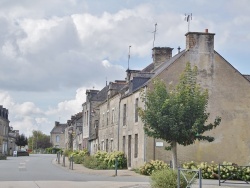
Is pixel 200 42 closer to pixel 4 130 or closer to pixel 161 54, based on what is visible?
pixel 161 54

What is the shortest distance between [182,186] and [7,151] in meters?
78.9

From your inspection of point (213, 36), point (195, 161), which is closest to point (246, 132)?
point (195, 161)

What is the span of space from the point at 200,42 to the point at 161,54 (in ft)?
22.6

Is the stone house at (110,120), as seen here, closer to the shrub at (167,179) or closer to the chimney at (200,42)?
the chimney at (200,42)

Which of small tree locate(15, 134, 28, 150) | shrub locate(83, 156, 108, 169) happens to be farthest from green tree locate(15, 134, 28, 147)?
shrub locate(83, 156, 108, 169)

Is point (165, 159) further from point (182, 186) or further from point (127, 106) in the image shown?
point (182, 186)

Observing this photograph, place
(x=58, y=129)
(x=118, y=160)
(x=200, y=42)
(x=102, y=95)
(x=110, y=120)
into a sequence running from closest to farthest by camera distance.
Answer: (x=200, y=42) < (x=118, y=160) < (x=110, y=120) < (x=102, y=95) < (x=58, y=129)

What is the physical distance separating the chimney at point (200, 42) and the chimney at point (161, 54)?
21.2 ft

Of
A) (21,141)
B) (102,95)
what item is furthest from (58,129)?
(102,95)

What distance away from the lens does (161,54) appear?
39.6 meters

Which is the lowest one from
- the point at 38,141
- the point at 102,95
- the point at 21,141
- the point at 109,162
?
the point at 109,162

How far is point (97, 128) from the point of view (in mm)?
50250

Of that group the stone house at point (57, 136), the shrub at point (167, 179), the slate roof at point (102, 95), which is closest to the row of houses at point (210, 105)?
the shrub at point (167, 179)

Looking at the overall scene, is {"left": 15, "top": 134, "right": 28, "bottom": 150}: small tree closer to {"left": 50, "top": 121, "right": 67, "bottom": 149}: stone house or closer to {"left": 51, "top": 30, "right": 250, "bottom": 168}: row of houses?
{"left": 50, "top": 121, "right": 67, "bottom": 149}: stone house
